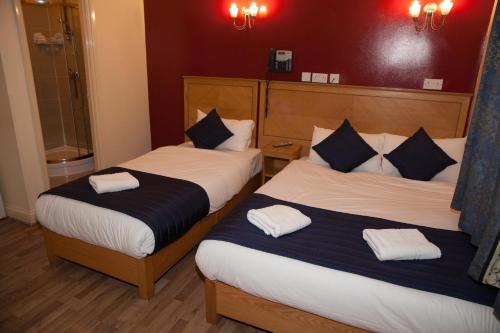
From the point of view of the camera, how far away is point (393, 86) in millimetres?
3355

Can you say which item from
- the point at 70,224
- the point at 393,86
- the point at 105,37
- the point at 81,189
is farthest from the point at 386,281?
the point at 105,37

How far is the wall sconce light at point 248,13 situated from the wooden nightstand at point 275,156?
4.77ft

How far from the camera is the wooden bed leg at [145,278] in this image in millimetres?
2121

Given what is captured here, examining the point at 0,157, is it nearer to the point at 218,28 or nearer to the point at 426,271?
the point at 218,28

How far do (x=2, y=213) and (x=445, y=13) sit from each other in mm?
4665

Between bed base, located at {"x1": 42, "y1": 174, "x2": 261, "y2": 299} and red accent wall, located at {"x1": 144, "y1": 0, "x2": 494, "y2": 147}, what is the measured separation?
90.2 inches

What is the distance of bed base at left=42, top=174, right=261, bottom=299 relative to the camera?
7.10ft

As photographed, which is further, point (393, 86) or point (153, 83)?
point (153, 83)

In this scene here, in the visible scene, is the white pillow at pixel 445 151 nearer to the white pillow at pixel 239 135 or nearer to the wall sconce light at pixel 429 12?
the wall sconce light at pixel 429 12

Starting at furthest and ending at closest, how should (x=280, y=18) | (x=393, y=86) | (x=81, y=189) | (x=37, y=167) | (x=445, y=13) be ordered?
(x=280, y=18), (x=393, y=86), (x=37, y=167), (x=445, y=13), (x=81, y=189)

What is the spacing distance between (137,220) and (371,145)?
7.51ft

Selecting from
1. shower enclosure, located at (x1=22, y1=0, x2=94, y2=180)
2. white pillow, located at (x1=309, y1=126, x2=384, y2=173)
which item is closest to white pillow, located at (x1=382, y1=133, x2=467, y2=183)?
white pillow, located at (x1=309, y1=126, x2=384, y2=173)

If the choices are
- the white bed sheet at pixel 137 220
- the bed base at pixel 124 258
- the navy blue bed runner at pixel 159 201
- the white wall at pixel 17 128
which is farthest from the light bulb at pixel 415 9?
the white wall at pixel 17 128

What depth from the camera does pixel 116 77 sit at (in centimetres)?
407
